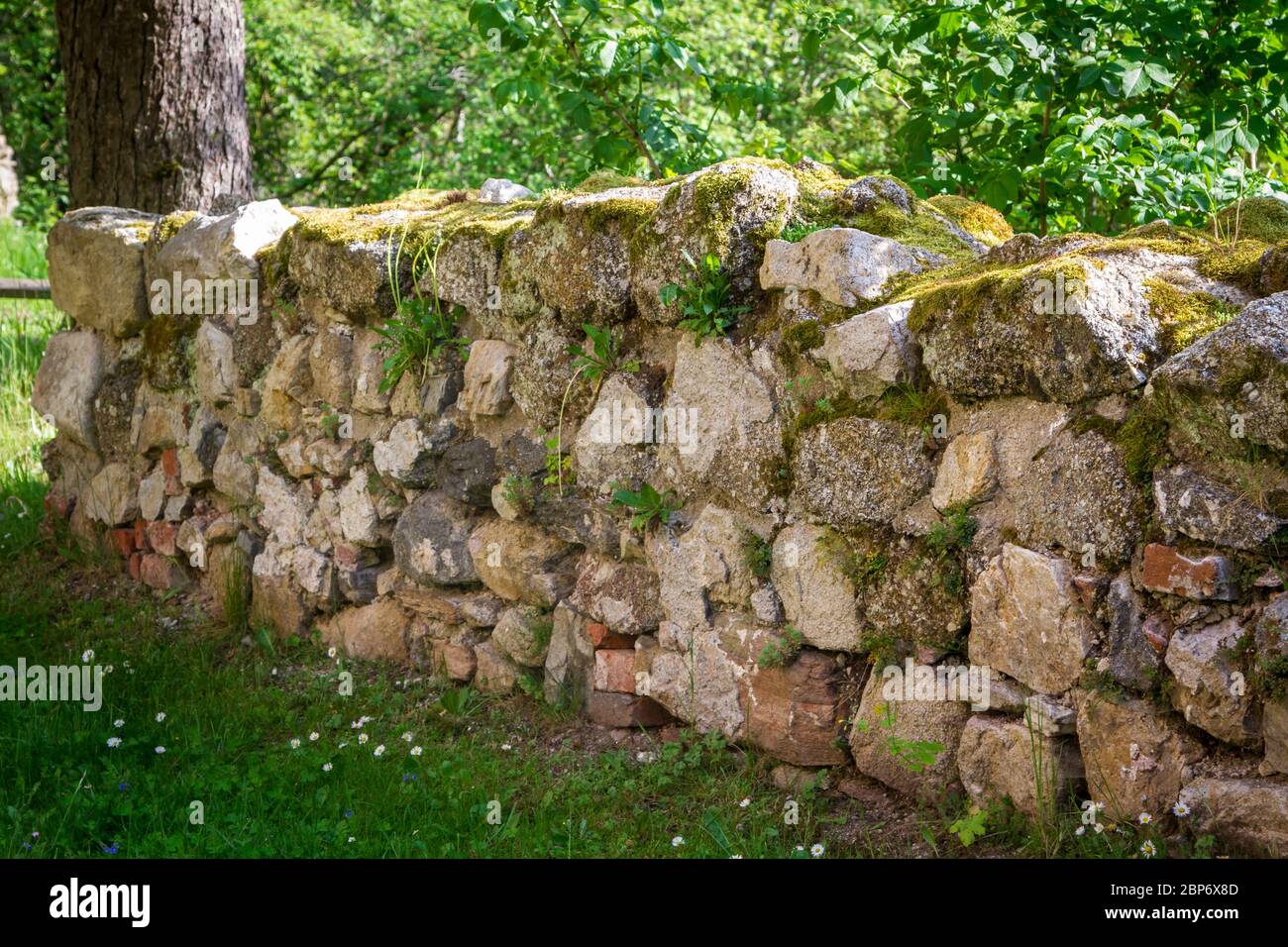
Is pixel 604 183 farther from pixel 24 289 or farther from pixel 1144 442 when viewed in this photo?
pixel 24 289

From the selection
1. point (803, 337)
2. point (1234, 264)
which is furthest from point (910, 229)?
point (1234, 264)

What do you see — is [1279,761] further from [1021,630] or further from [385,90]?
[385,90]

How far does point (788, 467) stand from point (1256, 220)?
136cm

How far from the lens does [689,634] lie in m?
3.51

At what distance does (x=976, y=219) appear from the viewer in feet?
12.5

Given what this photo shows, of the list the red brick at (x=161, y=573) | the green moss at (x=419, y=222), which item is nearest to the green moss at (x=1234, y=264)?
the green moss at (x=419, y=222)

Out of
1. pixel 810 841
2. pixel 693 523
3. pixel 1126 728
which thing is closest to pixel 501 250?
pixel 693 523

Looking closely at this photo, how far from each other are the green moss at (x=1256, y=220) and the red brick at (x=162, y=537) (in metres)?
4.15

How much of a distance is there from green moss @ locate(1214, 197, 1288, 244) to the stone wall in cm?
1

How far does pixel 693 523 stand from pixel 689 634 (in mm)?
310

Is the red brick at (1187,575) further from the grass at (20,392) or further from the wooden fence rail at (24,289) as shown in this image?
the wooden fence rail at (24,289)

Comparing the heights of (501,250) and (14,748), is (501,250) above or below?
above

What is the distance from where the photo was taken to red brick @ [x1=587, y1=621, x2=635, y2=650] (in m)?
3.70

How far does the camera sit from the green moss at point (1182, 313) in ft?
8.77
